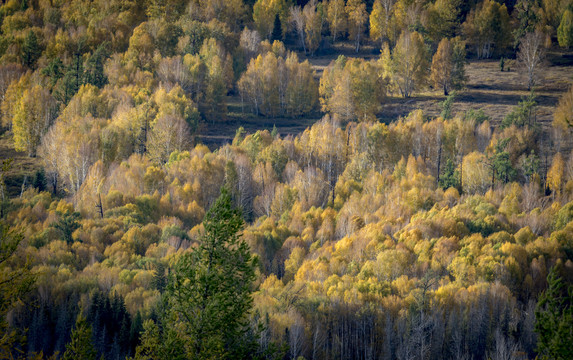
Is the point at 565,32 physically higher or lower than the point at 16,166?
higher

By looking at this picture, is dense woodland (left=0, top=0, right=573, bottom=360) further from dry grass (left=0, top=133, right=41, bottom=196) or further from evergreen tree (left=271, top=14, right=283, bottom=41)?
dry grass (left=0, top=133, right=41, bottom=196)

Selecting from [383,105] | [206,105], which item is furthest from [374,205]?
[206,105]

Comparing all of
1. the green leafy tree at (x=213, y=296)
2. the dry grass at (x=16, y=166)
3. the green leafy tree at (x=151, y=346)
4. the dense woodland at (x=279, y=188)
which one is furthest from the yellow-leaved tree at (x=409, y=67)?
the green leafy tree at (x=151, y=346)

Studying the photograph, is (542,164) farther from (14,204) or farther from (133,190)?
(14,204)

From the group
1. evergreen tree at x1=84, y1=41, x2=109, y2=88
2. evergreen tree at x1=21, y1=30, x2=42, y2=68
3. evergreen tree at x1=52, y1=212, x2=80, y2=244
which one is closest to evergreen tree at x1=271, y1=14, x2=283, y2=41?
evergreen tree at x1=84, y1=41, x2=109, y2=88

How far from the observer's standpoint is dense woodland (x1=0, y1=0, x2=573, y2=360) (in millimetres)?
52062

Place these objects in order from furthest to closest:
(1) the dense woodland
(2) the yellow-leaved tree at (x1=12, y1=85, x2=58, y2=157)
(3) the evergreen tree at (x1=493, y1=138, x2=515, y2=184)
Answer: (2) the yellow-leaved tree at (x1=12, y1=85, x2=58, y2=157)
(3) the evergreen tree at (x1=493, y1=138, x2=515, y2=184)
(1) the dense woodland

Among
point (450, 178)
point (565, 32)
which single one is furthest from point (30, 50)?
point (565, 32)

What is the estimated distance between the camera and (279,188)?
8831 cm

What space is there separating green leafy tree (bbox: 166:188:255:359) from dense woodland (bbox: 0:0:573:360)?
0.08 meters

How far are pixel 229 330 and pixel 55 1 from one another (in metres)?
150

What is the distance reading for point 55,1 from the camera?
499 ft

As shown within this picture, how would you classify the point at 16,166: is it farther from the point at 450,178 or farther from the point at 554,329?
the point at 554,329

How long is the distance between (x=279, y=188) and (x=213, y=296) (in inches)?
2640
